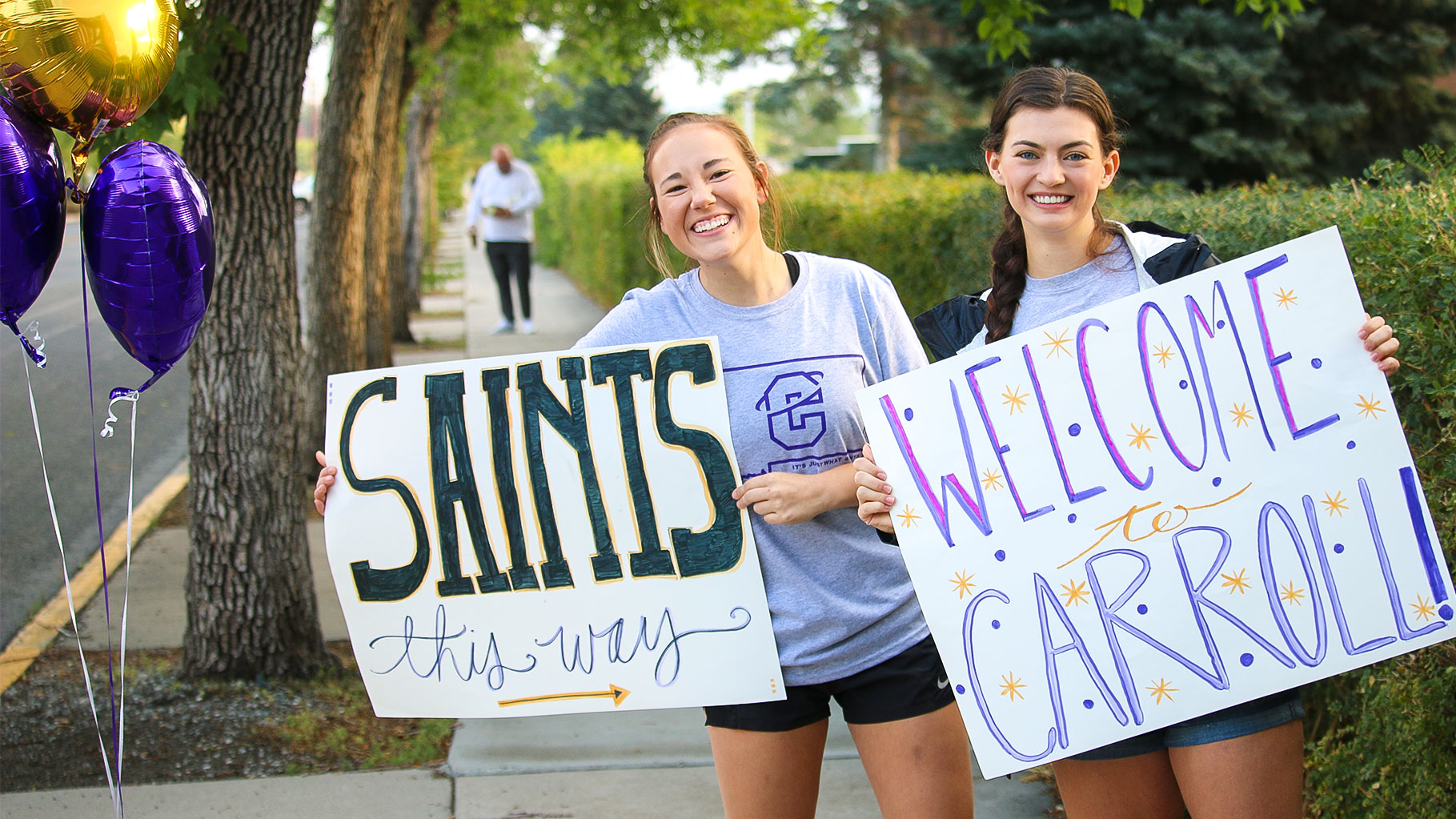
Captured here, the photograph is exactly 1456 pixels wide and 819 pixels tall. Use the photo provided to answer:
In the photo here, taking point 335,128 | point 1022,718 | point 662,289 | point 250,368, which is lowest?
point 1022,718

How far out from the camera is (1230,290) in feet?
6.68

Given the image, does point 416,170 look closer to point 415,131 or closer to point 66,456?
point 415,131

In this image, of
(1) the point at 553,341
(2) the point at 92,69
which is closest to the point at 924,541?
(2) the point at 92,69

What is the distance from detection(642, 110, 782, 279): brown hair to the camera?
229 centimetres

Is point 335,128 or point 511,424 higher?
point 335,128

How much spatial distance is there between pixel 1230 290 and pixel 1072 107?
0.40m

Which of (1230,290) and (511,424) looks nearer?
(1230,290)

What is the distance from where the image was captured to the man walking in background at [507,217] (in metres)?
12.6

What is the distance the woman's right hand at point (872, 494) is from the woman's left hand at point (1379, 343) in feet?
2.58

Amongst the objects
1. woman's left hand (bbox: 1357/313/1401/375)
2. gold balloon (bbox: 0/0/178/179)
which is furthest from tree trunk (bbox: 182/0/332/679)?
woman's left hand (bbox: 1357/313/1401/375)

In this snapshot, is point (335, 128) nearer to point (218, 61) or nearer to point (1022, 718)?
point (218, 61)

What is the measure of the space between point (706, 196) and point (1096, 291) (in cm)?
70

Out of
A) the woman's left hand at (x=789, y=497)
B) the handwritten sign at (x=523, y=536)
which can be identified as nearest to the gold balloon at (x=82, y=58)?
the handwritten sign at (x=523, y=536)

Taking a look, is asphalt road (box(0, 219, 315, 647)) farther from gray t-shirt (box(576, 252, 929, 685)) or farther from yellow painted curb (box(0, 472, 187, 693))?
Result: gray t-shirt (box(576, 252, 929, 685))
